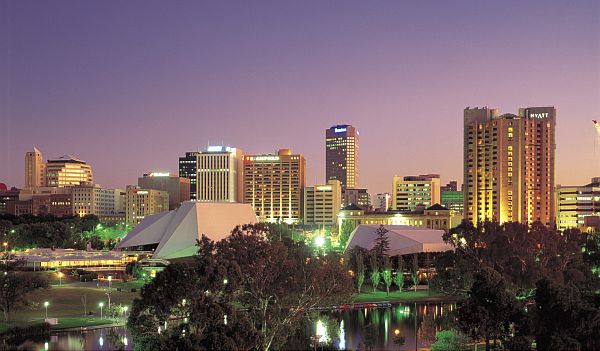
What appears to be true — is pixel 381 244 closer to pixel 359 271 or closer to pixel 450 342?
pixel 359 271

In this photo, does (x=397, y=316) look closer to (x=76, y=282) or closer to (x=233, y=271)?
(x=233, y=271)

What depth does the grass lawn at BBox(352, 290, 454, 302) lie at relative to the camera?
7001 centimetres

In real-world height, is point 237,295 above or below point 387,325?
above

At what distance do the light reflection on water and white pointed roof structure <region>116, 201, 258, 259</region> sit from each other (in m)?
38.1

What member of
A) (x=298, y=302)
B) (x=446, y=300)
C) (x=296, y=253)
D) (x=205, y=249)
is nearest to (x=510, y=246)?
(x=446, y=300)

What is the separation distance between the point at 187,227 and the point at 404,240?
31.6 m

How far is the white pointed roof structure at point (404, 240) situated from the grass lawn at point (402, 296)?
21734 millimetres

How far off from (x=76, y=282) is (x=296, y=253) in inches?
1425

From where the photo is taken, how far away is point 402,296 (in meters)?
72.7

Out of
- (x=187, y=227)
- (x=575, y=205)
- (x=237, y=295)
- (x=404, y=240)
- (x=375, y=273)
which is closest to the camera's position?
(x=237, y=295)

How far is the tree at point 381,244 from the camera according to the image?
3420 inches

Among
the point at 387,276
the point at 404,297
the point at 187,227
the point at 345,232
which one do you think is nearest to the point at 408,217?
the point at 345,232

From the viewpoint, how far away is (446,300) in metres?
70.8

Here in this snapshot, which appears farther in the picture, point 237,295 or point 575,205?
point 575,205
